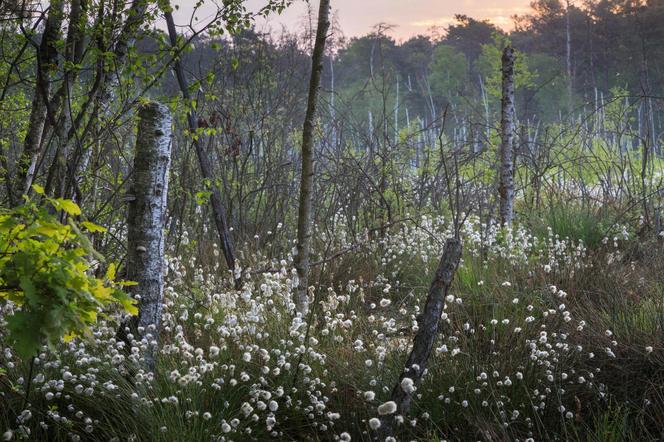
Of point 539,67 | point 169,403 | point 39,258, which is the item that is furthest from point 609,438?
point 539,67

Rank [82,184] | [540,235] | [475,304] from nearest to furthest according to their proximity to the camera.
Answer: [475,304] < [82,184] < [540,235]

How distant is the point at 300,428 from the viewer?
3.81 metres

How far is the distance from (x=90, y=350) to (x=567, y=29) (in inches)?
1767

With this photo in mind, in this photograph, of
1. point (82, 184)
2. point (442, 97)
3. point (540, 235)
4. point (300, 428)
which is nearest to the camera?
point (300, 428)

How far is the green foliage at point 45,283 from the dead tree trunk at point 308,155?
104 inches

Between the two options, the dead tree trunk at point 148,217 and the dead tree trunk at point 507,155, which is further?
the dead tree trunk at point 507,155

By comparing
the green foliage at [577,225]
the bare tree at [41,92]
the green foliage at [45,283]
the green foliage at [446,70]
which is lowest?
the green foliage at [577,225]

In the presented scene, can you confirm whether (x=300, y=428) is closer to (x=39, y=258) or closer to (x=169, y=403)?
(x=169, y=403)

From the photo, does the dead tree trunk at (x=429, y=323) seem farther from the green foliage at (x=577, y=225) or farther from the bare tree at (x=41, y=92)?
the green foliage at (x=577, y=225)

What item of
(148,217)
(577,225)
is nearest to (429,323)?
(148,217)

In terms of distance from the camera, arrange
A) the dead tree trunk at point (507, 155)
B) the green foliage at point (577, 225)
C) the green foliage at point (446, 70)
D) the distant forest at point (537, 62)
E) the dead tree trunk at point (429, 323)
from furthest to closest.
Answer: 1. the green foliage at point (446, 70)
2. the distant forest at point (537, 62)
3. the dead tree trunk at point (507, 155)
4. the green foliage at point (577, 225)
5. the dead tree trunk at point (429, 323)

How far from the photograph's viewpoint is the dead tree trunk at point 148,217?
13.8ft

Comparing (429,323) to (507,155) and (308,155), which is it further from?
(507,155)

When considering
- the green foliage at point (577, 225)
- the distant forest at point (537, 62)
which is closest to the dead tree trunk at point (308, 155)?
the green foliage at point (577, 225)
